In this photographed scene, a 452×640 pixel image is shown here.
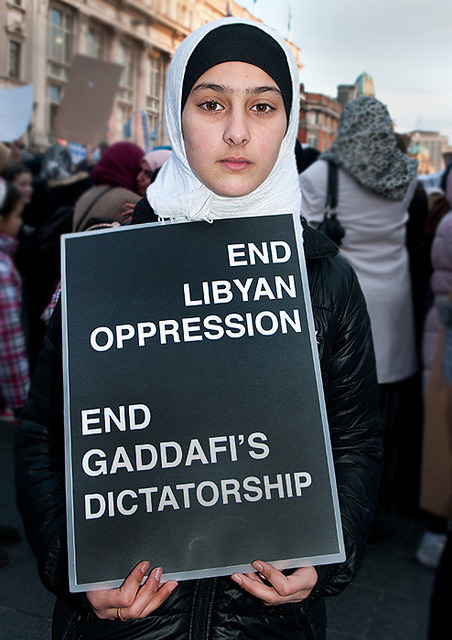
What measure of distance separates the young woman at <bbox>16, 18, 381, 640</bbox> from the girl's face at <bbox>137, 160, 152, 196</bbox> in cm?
261

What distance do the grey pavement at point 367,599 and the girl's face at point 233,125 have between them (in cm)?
233

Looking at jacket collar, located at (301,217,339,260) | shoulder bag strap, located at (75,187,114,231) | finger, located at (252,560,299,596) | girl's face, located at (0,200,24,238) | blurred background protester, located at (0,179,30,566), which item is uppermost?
jacket collar, located at (301,217,339,260)

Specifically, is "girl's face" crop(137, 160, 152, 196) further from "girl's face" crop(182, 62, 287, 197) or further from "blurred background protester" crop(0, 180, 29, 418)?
"girl's face" crop(182, 62, 287, 197)

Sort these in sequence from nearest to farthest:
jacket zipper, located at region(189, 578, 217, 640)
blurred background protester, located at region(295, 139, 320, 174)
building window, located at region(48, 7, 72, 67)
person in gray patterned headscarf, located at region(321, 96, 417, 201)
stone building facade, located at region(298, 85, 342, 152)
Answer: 1. jacket zipper, located at region(189, 578, 217, 640)
2. person in gray patterned headscarf, located at region(321, 96, 417, 201)
3. stone building facade, located at region(298, 85, 342, 152)
4. blurred background protester, located at region(295, 139, 320, 174)
5. building window, located at region(48, 7, 72, 67)

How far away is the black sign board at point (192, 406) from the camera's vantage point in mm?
1176

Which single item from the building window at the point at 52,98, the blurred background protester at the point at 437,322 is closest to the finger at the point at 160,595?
the blurred background protester at the point at 437,322

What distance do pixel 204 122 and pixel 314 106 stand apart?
2.81 m

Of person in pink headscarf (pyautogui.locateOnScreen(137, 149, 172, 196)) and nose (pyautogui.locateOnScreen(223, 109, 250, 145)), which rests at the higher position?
nose (pyautogui.locateOnScreen(223, 109, 250, 145))

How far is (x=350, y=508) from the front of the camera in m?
1.36

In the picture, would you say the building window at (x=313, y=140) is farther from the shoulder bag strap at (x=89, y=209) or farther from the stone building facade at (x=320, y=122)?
the shoulder bag strap at (x=89, y=209)

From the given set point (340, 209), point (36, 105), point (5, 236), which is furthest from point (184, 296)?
point (36, 105)

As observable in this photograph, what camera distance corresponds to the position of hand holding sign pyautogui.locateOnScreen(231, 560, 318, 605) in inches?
45.6

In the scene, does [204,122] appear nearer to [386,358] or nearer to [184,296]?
[184,296]

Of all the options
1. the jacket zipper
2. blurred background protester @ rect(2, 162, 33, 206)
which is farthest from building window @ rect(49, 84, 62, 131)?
the jacket zipper
